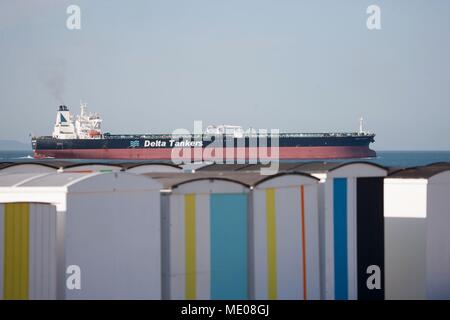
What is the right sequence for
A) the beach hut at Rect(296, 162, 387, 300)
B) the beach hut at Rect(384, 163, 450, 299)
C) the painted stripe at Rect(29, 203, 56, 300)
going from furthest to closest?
1. the beach hut at Rect(384, 163, 450, 299)
2. the beach hut at Rect(296, 162, 387, 300)
3. the painted stripe at Rect(29, 203, 56, 300)

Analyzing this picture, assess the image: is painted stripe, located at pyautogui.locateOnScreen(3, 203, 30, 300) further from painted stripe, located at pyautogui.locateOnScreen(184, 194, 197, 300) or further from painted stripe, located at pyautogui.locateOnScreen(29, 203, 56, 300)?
painted stripe, located at pyautogui.locateOnScreen(184, 194, 197, 300)

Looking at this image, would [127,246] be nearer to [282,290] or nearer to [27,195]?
[27,195]

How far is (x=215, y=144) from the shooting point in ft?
271

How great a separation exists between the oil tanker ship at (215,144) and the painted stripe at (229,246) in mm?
69286

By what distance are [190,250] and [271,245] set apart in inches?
53.1

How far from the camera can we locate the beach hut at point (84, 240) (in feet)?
28.0

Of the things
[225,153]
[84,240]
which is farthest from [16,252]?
[225,153]

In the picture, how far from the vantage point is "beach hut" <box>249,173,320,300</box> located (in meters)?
→ 10.1

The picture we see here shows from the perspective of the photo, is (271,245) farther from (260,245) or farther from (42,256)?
(42,256)

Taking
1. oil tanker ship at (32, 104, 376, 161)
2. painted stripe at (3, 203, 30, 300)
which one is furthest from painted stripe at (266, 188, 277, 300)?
oil tanker ship at (32, 104, 376, 161)

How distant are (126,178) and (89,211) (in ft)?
2.22

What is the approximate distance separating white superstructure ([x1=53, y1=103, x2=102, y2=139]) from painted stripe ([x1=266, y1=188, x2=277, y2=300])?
80.9m
